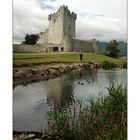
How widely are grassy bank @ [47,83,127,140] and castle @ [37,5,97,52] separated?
0.93ft

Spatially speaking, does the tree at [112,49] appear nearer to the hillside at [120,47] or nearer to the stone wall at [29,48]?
the hillside at [120,47]

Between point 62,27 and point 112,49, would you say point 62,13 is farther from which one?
point 112,49

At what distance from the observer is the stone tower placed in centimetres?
261

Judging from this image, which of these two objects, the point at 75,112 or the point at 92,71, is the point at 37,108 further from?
the point at 92,71

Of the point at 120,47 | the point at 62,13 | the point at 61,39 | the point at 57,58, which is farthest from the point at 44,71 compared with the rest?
the point at 120,47

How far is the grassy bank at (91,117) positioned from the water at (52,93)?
0.04 m

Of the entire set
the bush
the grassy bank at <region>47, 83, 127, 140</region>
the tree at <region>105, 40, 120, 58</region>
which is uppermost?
the tree at <region>105, 40, 120, 58</region>

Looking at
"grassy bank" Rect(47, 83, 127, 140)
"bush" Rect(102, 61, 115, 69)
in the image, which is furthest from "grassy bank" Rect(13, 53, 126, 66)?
"grassy bank" Rect(47, 83, 127, 140)

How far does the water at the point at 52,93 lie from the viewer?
2.62 metres

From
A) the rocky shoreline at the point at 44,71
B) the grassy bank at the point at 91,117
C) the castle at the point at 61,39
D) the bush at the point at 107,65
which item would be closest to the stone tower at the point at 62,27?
the castle at the point at 61,39

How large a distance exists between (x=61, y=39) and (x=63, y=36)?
0.07ft

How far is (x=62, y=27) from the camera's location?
2682 mm

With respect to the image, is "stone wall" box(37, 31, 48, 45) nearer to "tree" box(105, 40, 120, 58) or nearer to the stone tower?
the stone tower

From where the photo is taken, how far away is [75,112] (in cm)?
264
